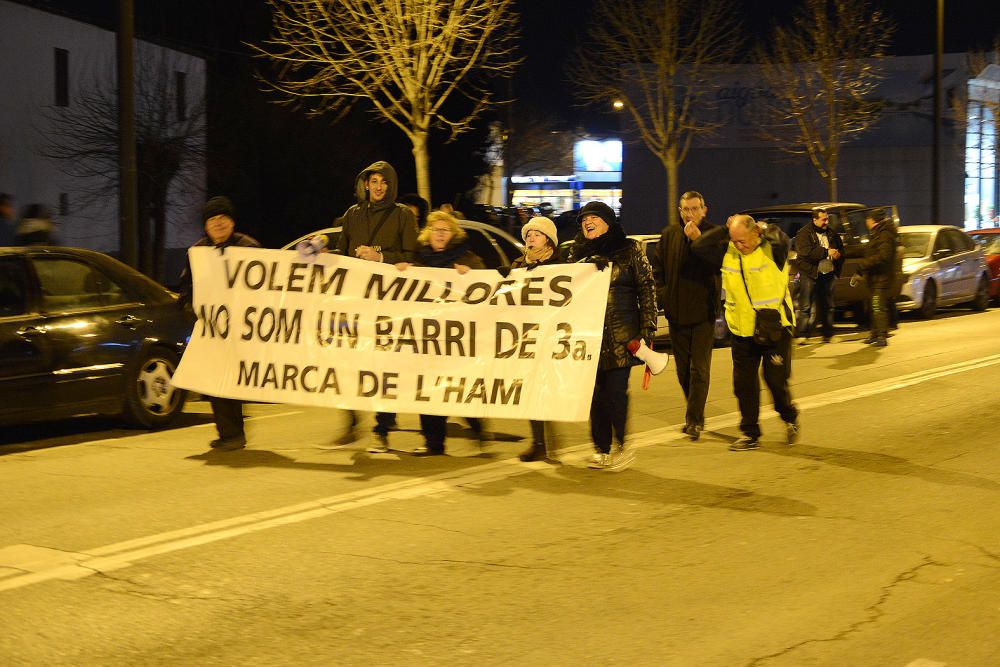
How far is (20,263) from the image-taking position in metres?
9.86

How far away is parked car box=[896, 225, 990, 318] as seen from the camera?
68.0ft

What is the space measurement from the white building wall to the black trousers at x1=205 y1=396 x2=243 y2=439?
23282 millimetres

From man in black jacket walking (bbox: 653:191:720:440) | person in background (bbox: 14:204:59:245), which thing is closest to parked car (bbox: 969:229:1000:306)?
man in black jacket walking (bbox: 653:191:720:440)

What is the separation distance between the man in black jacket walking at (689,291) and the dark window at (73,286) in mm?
4420

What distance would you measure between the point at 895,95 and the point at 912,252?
1338 inches

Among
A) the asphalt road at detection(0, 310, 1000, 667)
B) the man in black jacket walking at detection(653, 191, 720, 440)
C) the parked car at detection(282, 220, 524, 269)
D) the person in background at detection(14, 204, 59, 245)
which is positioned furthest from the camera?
the parked car at detection(282, 220, 524, 269)

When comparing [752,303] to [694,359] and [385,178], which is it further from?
[385,178]

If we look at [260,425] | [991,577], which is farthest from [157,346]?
[991,577]

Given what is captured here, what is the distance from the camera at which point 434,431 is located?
9062 millimetres

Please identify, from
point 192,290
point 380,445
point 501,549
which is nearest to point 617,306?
point 380,445

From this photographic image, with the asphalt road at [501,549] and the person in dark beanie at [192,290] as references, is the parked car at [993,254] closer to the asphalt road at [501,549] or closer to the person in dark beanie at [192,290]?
the asphalt road at [501,549]

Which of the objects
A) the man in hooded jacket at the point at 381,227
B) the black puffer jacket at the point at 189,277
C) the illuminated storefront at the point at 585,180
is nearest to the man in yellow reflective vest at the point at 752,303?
the man in hooded jacket at the point at 381,227

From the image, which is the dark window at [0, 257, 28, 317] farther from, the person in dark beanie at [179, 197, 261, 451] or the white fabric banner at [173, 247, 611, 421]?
the white fabric banner at [173, 247, 611, 421]

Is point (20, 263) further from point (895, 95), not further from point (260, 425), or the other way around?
point (895, 95)
